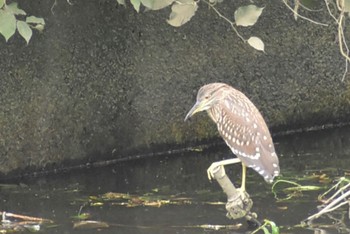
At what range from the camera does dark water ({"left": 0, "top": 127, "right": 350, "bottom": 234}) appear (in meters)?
4.43

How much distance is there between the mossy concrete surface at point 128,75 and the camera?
208 inches

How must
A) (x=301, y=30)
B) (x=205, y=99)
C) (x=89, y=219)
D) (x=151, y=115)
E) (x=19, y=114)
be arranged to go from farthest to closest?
(x=301, y=30)
(x=151, y=115)
(x=19, y=114)
(x=89, y=219)
(x=205, y=99)

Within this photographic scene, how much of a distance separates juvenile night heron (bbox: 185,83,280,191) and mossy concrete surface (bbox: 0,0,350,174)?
1.31 m

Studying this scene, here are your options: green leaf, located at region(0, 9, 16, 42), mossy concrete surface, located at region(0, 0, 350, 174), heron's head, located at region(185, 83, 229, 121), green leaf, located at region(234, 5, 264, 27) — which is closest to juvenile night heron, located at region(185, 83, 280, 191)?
heron's head, located at region(185, 83, 229, 121)

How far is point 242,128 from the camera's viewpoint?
4.12m

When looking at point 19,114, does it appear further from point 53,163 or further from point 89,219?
point 89,219

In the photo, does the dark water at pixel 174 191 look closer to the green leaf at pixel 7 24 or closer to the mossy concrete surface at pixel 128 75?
the mossy concrete surface at pixel 128 75

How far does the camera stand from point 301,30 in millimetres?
6137

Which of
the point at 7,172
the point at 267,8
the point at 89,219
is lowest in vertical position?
the point at 7,172

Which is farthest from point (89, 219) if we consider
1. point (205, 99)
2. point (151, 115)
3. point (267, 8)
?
point (267, 8)

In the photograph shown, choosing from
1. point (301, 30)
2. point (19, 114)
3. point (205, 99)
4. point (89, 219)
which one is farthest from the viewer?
point (301, 30)

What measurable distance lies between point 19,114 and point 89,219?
1.01 m

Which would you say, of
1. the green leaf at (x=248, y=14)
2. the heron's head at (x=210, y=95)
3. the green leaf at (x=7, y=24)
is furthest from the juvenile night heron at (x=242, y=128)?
the green leaf at (x=7, y=24)

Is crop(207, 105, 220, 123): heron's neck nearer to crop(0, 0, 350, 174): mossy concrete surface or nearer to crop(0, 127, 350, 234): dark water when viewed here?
crop(0, 127, 350, 234): dark water
